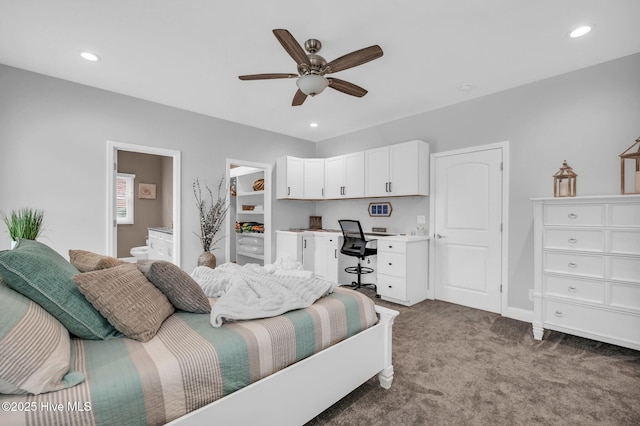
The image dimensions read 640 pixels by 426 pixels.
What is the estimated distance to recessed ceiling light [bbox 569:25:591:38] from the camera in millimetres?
2255

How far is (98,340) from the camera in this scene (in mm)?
1250

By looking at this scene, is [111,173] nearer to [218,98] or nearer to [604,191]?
[218,98]

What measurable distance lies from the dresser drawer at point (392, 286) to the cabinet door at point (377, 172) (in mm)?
1234

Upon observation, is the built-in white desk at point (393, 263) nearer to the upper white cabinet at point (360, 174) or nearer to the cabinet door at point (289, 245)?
the cabinet door at point (289, 245)

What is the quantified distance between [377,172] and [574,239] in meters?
2.46

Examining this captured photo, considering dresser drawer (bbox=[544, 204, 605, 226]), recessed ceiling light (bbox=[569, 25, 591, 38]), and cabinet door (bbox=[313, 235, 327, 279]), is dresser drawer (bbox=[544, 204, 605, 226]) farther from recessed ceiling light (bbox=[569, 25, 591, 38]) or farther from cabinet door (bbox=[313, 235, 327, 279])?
cabinet door (bbox=[313, 235, 327, 279])

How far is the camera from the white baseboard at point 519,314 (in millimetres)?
3158

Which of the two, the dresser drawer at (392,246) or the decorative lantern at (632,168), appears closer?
the decorative lantern at (632,168)

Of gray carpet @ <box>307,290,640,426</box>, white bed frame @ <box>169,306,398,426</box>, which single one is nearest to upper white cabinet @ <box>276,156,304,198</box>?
gray carpet @ <box>307,290,640,426</box>

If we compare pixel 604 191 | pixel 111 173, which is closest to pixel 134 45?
pixel 111 173

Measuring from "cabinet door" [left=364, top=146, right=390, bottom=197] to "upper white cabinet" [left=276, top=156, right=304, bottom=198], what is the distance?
1232 mm

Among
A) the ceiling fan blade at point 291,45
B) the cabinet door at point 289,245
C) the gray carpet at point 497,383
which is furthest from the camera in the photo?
the cabinet door at point 289,245

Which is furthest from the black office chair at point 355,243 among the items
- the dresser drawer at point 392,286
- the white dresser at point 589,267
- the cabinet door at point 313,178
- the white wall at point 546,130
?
the white dresser at point 589,267

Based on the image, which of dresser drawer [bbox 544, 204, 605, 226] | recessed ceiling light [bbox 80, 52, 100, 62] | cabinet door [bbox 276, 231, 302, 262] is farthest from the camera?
cabinet door [bbox 276, 231, 302, 262]
